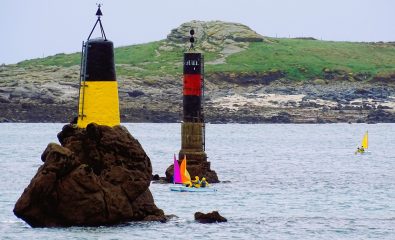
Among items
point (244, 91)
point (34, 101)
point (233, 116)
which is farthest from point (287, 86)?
point (34, 101)

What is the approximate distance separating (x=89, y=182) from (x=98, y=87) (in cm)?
309

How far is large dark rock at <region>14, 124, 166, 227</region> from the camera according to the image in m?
31.3

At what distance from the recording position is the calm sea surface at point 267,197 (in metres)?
36.2

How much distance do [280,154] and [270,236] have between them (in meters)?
59.2

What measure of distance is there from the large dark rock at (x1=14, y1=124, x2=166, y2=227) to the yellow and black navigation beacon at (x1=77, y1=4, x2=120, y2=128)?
42 cm

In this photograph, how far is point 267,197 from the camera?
50531 millimetres

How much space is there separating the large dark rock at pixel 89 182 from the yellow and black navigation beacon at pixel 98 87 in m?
0.42

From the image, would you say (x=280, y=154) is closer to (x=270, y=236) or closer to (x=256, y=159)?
(x=256, y=159)

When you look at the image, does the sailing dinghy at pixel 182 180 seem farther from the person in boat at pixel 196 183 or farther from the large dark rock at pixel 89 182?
the large dark rock at pixel 89 182

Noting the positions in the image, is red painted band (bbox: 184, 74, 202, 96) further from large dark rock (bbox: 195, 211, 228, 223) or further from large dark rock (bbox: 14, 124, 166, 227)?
large dark rock (bbox: 14, 124, 166, 227)

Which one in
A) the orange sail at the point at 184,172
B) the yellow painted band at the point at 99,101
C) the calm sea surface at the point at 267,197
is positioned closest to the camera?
the yellow painted band at the point at 99,101

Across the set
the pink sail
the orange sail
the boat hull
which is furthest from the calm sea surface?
the orange sail

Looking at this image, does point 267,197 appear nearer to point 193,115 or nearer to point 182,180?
point 182,180

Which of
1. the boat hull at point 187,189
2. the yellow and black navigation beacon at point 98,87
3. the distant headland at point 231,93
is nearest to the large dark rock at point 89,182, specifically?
the yellow and black navigation beacon at point 98,87
